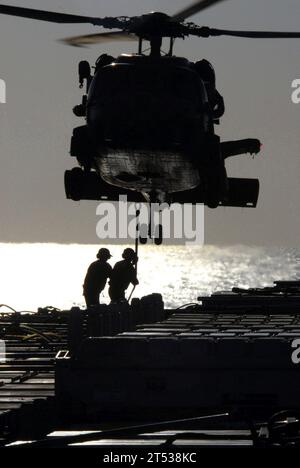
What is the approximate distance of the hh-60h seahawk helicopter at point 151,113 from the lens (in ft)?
111

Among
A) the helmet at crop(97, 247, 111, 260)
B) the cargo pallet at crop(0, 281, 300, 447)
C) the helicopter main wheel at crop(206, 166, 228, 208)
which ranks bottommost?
the cargo pallet at crop(0, 281, 300, 447)

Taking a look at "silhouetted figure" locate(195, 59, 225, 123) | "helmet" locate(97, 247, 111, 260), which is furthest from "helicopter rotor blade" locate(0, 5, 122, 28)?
"helmet" locate(97, 247, 111, 260)

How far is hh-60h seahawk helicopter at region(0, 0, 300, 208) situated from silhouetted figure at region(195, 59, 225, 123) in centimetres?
2

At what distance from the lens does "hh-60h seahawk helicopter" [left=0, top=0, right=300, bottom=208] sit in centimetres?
3375

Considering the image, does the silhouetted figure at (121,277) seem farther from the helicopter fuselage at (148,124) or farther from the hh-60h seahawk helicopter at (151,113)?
the helicopter fuselage at (148,124)

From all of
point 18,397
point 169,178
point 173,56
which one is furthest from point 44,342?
point 18,397

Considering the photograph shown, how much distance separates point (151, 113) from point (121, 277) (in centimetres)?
504

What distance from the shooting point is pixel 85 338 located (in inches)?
1062

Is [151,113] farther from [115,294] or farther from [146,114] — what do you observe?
[115,294]

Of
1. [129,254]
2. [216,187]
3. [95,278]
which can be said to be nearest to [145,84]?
[216,187]

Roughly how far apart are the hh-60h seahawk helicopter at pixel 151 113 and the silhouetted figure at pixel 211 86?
2 cm

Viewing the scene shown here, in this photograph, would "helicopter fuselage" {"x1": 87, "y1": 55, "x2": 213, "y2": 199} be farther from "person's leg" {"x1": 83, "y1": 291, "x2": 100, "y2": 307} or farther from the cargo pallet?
the cargo pallet
